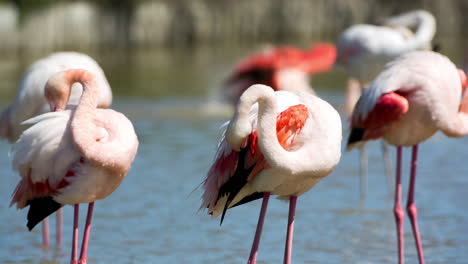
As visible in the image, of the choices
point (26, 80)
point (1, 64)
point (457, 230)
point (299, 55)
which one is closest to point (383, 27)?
point (299, 55)

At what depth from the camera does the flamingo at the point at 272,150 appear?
185 inches

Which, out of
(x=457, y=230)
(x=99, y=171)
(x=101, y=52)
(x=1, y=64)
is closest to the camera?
(x=99, y=171)

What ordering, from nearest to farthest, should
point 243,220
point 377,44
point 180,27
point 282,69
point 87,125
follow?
point 87,125
point 243,220
point 377,44
point 282,69
point 180,27

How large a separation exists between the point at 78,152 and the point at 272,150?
43.4 inches

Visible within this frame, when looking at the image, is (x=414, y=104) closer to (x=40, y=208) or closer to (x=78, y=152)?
(x=78, y=152)

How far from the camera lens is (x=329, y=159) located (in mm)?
4824

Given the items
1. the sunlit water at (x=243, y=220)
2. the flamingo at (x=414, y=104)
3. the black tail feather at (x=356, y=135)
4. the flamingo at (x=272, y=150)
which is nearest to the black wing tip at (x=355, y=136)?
the black tail feather at (x=356, y=135)

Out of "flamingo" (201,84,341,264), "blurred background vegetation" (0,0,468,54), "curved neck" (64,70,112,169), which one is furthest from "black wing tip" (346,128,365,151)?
"blurred background vegetation" (0,0,468,54)

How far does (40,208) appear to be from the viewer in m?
5.41

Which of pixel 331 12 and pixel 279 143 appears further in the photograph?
pixel 331 12

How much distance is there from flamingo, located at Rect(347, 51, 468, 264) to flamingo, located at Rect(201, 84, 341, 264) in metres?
0.87

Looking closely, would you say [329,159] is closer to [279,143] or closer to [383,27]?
[279,143]

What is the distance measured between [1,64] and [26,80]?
1044cm

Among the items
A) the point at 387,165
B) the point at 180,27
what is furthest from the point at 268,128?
the point at 180,27
